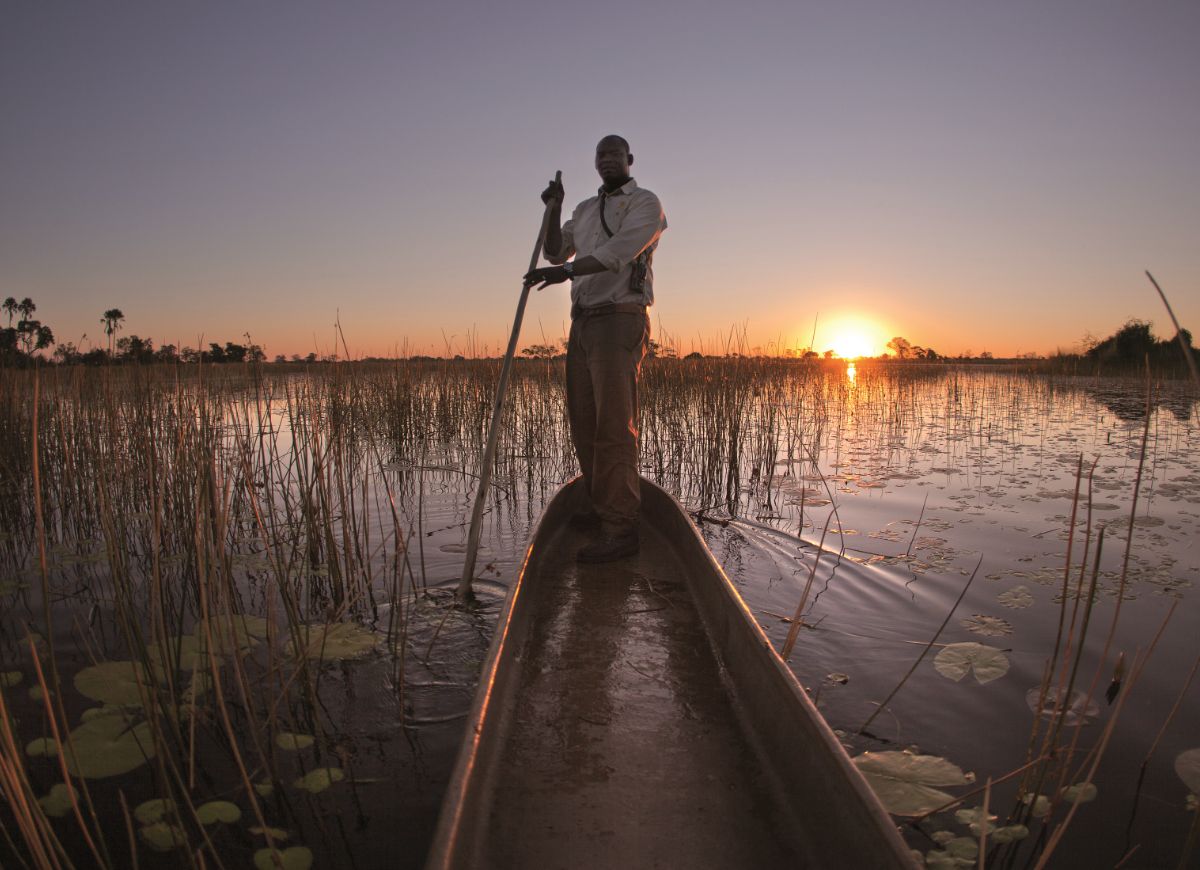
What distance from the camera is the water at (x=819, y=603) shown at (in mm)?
1776

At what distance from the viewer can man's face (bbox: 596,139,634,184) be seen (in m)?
3.49

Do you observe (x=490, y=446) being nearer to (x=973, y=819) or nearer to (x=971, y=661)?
(x=971, y=661)

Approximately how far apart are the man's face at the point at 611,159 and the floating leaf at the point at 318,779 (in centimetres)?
304

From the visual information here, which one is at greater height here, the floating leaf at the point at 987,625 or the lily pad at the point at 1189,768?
the floating leaf at the point at 987,625

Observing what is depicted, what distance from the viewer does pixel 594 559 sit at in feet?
10.7

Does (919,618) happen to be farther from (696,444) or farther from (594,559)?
(696,444)

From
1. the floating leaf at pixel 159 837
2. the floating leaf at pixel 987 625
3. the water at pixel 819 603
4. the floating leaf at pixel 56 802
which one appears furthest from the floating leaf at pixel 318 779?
the floating leaf at pixel 987 625

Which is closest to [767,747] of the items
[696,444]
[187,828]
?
[187,828]

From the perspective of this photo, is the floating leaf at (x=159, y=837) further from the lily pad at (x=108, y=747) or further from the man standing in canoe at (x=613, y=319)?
the man standing in canoe at (x=613, y=319)

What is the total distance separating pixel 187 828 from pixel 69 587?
2.24 m

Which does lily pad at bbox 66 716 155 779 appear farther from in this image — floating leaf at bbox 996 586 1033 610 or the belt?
floating leaf at bbox 996 586 1033 610

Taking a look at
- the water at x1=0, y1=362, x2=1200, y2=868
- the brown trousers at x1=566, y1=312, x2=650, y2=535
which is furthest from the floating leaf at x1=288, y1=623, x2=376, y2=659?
the brown trousers at x1=566, y1=312, x2=650, y2=535

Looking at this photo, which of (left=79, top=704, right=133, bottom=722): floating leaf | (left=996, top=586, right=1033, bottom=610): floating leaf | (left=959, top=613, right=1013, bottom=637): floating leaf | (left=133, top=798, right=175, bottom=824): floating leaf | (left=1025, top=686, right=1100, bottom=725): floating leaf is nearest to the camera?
(left=133, top=798, right=175, bottom=824): floating leaf

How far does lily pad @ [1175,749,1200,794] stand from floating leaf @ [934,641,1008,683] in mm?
551
